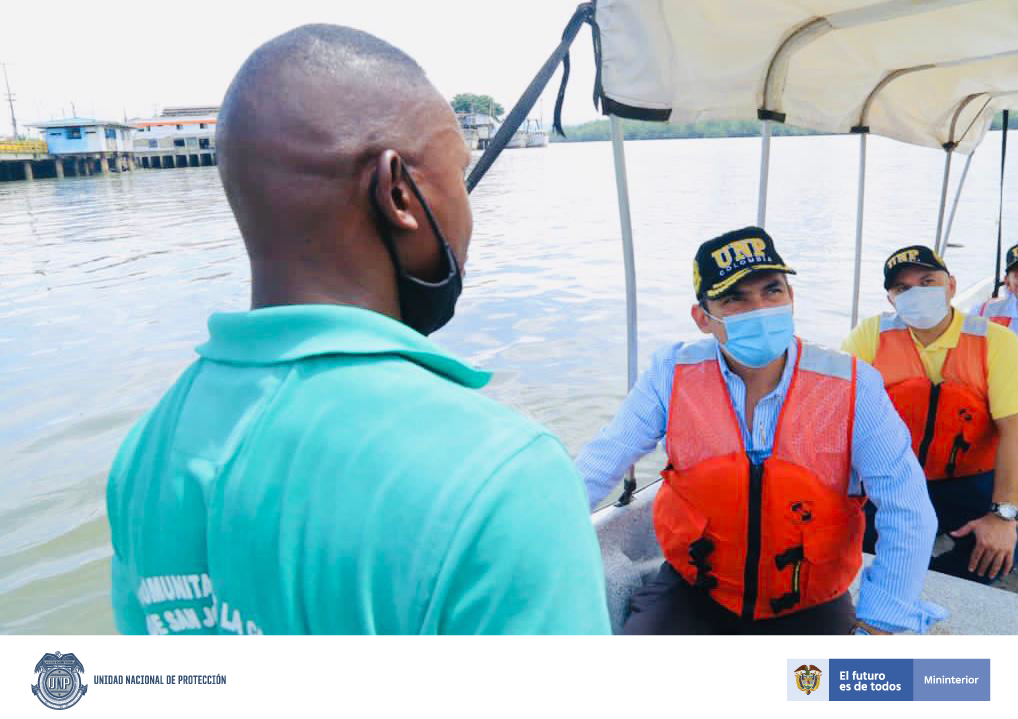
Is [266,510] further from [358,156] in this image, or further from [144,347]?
[144,347]

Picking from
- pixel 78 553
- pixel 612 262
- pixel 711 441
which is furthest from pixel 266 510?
pixel 612 262

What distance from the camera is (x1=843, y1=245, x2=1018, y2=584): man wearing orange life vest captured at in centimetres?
304

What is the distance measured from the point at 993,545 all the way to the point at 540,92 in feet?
7.68

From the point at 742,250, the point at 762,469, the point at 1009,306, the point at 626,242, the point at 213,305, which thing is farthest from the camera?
the point at 213,305

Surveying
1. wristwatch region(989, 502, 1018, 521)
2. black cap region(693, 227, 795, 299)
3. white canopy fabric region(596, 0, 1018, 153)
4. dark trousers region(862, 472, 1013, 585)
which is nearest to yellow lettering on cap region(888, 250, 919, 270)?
white canopy fabric region(596, 0, 1018, 153)

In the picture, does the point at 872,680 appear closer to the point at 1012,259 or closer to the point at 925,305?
the point at 925,305

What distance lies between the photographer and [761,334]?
2404 millimetres

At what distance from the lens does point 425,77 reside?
88 centimetres

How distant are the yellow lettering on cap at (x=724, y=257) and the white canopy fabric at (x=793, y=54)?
718mm

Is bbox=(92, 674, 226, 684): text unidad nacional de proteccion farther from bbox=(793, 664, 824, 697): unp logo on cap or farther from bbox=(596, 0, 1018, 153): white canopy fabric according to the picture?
bbox=(596, 0, 1018, 153): white canopy fabric

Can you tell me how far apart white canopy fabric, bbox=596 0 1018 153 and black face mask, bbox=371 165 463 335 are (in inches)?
78.3

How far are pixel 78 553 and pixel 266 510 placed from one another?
5.63 m

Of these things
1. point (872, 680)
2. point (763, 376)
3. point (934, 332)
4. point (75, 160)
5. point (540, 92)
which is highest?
point (75, 160)

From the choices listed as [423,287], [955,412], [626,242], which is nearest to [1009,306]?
[955,412]
